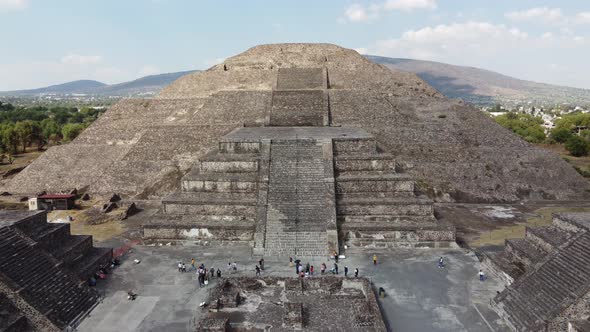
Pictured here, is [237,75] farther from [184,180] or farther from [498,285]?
[498,285]

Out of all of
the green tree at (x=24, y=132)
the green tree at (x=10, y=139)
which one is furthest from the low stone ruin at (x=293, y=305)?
the green tree at (x=24, y=132)

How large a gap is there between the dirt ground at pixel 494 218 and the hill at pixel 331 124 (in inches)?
47.2

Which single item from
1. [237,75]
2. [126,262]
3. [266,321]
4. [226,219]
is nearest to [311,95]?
[237,75]

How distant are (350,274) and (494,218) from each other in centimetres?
1140

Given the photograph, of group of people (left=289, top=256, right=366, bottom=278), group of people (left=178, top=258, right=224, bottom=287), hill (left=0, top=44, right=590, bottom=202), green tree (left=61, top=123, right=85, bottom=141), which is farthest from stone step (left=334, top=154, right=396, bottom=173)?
green tree (left=61, top=123, right=85, bottom=141)

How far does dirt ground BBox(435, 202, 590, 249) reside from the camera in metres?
19.2

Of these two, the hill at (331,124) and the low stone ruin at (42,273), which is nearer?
the low stone ruin at (42,273)

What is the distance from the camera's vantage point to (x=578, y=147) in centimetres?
4297

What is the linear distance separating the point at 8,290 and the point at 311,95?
24716 millimetres

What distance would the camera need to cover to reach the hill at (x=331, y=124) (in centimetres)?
2616

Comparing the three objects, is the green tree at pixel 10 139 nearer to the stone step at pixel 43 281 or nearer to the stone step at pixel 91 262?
the stone step at pixel 91 262

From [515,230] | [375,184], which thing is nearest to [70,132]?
[375,184]

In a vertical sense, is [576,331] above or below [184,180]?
below

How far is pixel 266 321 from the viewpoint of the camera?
11.6 m
